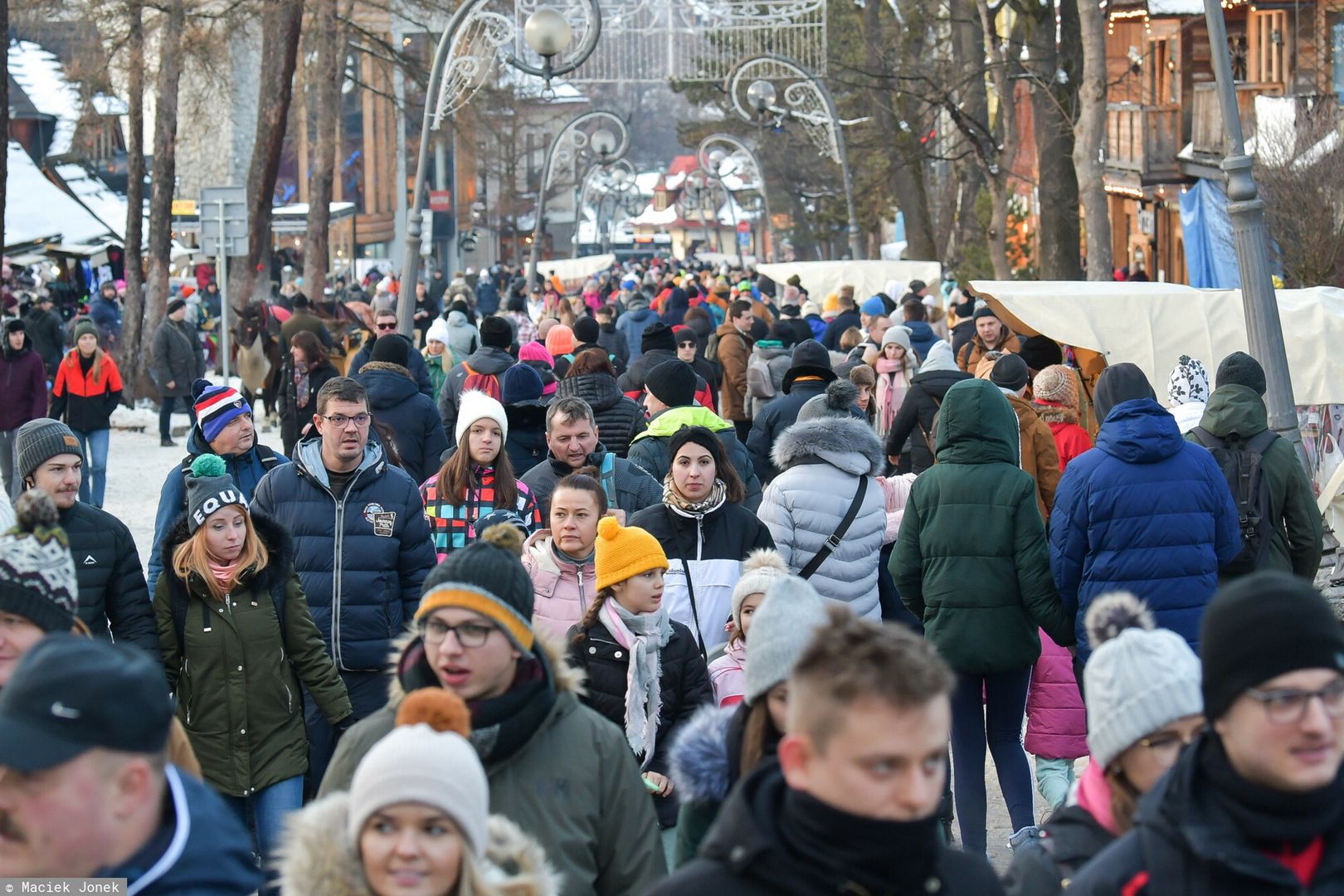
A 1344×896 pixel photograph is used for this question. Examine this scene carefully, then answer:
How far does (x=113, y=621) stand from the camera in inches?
239

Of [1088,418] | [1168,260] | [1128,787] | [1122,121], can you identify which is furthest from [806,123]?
[1128,787]

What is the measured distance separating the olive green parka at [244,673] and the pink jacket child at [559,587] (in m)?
0.75

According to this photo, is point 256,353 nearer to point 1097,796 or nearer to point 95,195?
point 1097,796

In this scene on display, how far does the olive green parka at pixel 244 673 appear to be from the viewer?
232 inches

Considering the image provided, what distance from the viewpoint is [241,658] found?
592 cm

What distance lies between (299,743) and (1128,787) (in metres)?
3.30

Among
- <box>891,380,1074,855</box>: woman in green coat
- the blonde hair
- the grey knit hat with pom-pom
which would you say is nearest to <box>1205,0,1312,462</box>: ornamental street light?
<box>891,380,1074,855</box>: woman in green coat

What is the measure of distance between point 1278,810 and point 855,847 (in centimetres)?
67

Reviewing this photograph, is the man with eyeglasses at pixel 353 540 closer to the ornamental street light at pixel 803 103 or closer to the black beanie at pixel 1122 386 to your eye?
the black beanie at pixel 1122 386

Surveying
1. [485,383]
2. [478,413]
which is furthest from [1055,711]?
[485,383]

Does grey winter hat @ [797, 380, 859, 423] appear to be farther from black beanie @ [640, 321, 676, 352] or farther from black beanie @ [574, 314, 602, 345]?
black beanie @ [574, 314, 602, 345]

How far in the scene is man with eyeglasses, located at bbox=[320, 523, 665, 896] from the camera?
384 cm

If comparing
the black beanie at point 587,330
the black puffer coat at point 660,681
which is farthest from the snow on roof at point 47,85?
the black puffer coat at point 660,681

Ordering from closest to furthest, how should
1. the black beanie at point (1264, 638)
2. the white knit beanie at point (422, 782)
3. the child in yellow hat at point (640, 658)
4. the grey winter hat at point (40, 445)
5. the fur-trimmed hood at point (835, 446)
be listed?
the black beanie at point (1264, 638), the white knit beanie at point (422, 782), the child in yellow hat at point (640, 658), the grey winter hat at point (40, 445), the fur-trimmed hood at point (835, 446)
